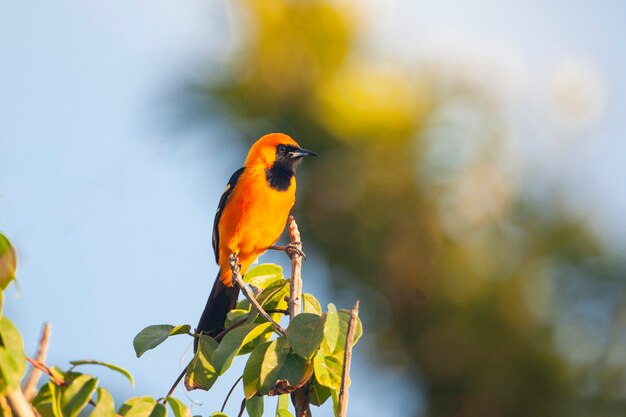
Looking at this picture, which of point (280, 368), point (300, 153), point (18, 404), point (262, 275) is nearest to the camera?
point (18, 404)

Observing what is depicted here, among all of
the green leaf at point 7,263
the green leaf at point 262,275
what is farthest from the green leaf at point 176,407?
the green leaf at point 262,275

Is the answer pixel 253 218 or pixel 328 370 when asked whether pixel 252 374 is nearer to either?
pixel 328 370

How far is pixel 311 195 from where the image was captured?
4777 mm

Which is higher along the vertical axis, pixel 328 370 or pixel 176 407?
pixel 328 370

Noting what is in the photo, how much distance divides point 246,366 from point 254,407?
0.45 ft

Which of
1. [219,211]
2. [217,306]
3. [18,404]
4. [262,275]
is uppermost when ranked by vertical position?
[219,211]

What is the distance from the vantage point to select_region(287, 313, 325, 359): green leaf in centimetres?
195

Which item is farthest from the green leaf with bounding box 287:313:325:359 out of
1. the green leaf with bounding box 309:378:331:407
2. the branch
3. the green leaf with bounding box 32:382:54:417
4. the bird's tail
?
the bird's tail

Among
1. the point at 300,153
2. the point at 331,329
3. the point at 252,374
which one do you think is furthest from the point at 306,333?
the point at 300,153

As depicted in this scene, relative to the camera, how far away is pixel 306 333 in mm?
1998

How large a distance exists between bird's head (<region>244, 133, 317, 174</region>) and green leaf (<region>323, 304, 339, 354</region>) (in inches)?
98.3

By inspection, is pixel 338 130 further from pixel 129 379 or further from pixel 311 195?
pixel 129 379

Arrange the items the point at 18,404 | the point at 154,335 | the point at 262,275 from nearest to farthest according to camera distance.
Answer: the point at 18,404 → the point at 154,335 → the point at 262,275

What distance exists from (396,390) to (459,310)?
0.61 m
